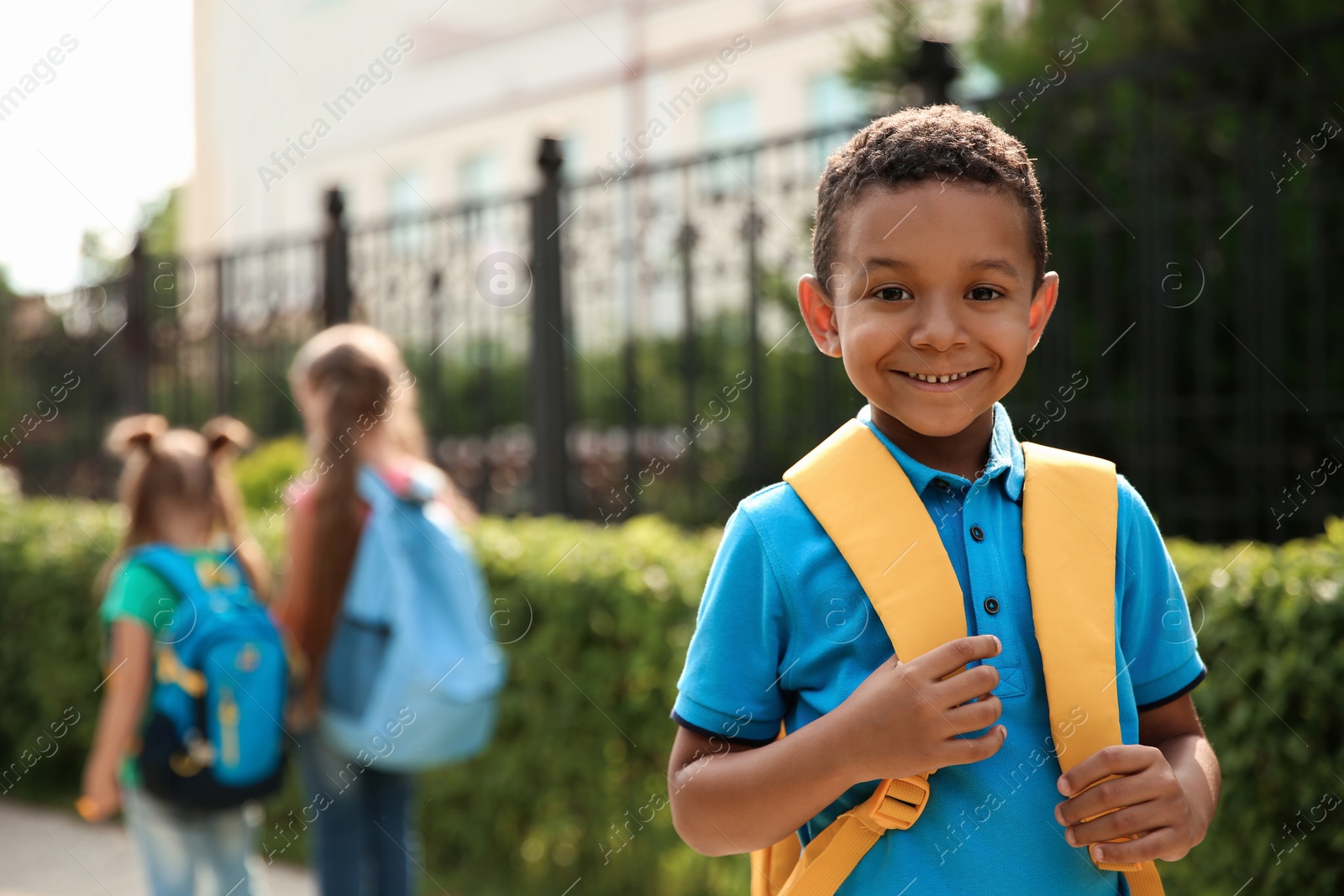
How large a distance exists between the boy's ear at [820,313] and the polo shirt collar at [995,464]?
10 centimetres

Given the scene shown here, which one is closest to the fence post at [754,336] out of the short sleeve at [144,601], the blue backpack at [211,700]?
the blue backpack at [211,700]

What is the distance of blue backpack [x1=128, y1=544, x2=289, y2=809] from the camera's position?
3.13 meters

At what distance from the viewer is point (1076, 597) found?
4.25ft

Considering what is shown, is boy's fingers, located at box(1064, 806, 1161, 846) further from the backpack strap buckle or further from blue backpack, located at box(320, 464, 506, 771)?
blue backpack, located at box(320, 464, 506, 771)

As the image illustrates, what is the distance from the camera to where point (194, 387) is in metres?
8.90

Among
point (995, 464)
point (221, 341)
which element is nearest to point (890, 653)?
point (995, 464)

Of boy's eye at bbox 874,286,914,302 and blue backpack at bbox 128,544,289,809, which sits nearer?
boy's eye at bbox 874,286,914,302

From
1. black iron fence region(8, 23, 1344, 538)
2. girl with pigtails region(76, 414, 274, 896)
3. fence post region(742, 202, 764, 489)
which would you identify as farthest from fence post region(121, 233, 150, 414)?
girl with pigtails region(76, 414, 274, 896)

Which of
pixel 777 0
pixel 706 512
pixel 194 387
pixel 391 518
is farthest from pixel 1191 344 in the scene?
pixel 777 0

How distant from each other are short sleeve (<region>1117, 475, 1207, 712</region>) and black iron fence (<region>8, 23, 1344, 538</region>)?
3.19m

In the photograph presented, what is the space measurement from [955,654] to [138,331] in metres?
8.80

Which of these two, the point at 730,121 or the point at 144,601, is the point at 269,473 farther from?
the point at 730,121

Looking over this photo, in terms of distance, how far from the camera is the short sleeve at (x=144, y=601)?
3.23 meters

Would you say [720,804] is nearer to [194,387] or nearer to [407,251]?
[407,251]
